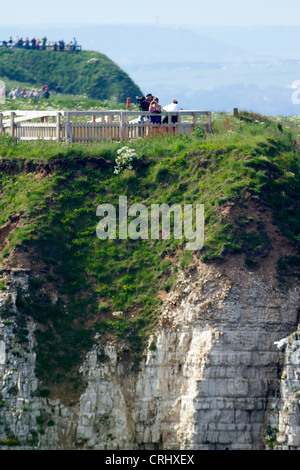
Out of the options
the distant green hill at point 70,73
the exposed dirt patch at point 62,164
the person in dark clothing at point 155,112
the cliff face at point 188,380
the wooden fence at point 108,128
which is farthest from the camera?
the distant green hill at point 70,73

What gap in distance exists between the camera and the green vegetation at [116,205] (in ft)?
153

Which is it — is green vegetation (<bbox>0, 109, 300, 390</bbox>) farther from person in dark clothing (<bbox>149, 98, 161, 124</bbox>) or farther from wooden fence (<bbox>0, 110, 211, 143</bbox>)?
person in dark clothing (<bbox>149, 98, 161, 124</bbox>)

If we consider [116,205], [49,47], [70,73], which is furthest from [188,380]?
[49,47]

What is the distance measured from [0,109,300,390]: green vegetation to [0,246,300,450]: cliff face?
0.72 metres

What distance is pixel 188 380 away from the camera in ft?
146

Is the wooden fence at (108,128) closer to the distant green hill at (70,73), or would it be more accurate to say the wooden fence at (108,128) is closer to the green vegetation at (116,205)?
the green vegetation at (116,205)

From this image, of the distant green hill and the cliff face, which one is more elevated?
the distant green hill

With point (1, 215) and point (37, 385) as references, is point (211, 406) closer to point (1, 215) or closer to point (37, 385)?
point (37, 385)

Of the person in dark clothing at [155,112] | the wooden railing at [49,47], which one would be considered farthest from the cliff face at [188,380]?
the wooden railing at [49,47]

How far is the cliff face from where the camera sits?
144 ft

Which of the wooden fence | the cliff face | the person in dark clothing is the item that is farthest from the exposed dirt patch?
the cliff face

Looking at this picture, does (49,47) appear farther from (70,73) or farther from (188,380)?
(188,380)

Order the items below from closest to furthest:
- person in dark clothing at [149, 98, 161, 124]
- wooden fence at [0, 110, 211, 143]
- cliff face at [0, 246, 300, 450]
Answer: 1. cliff face at [0, 246, 300, 450]
2. wooden fence at [0, 110, 211, 143]
3. person in dark clothing at [149, 98, 161, 124]

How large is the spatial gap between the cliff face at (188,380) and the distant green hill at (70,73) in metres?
56.2
